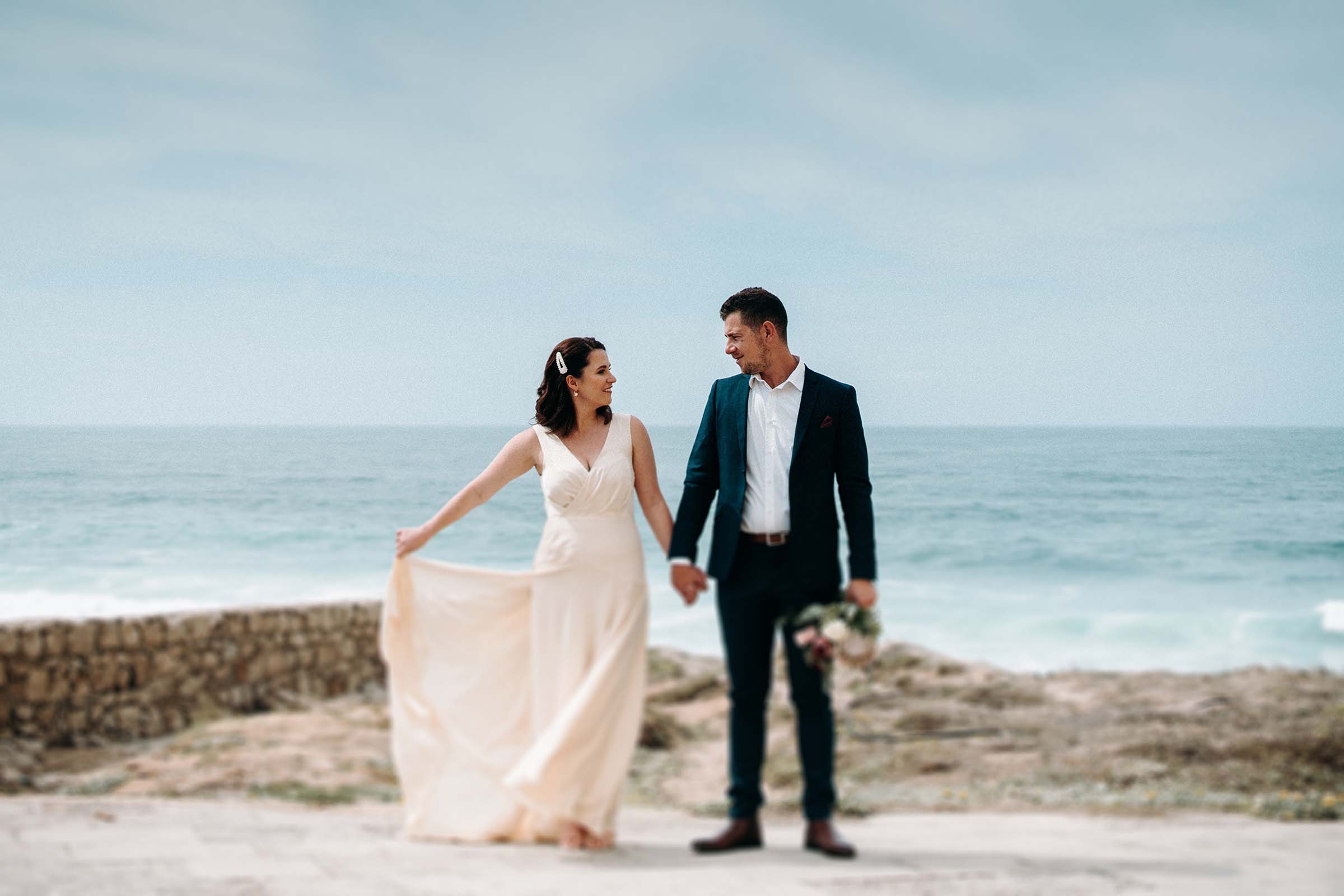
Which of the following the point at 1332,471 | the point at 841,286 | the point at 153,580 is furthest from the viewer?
the point at 841,286

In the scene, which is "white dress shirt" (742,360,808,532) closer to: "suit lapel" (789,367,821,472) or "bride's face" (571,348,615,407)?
"suit lapel" (789,367,821,472)

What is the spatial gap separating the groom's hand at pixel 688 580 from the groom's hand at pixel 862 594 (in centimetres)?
47

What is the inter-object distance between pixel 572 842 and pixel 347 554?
2081 centimetres

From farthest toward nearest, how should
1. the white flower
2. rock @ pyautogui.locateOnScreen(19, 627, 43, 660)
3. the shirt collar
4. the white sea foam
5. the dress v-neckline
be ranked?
the white sea foam
rock @ pyautogui.locateOnScreen(19, 627, 43, 660)
the dress v-neckline
the shirt collar
the white flower

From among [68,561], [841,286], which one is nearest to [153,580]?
[68,561]

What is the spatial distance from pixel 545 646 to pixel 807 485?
3.66 ft

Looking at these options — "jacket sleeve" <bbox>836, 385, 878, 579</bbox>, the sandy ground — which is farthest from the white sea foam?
"jacket sleeve" <bbox>836, 385, 878, 579</bbox>

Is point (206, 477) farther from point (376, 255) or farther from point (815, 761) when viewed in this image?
point (815, 761)

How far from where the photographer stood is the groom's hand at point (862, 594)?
335 centimetres

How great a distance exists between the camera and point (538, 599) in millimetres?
3754

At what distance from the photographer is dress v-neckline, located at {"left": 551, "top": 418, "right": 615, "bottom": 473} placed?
12.3ft

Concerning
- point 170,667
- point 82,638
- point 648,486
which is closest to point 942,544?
point 170,667

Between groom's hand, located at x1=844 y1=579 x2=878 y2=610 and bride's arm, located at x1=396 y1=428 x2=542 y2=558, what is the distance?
1248 millimetres

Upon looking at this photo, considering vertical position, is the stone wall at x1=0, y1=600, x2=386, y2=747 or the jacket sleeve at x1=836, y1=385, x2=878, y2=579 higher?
the jacket sleeve at x1=836, y1=385, x2=878, y2=579
